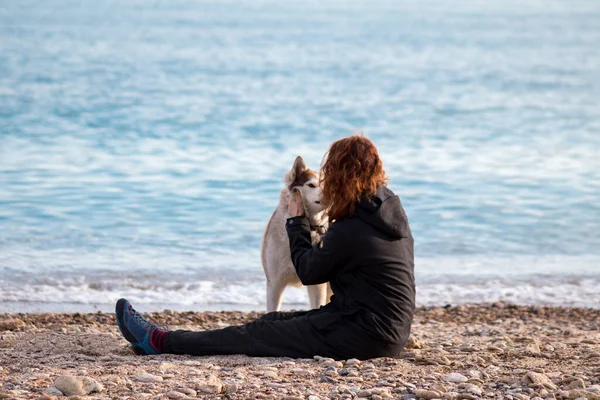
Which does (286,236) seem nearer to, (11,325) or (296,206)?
(296,206)

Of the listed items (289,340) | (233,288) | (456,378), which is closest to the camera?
(456,378)

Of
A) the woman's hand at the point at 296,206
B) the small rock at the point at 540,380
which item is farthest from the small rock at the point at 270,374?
the small rock at the point at 540,380

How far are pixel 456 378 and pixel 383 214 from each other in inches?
38.8

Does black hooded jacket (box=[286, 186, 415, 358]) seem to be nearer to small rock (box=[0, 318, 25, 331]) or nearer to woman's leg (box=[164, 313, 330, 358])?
woman's leg (box=[164, 313, 330, 358])

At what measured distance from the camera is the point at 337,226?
4770mm

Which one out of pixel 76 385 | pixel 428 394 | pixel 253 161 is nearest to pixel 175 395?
pixel 76 385

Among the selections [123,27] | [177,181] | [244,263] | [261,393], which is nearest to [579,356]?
[261,393]

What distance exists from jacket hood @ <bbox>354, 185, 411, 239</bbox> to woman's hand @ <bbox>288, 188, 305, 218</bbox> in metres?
0.55

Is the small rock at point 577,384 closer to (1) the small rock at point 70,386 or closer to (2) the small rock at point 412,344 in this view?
(2) the small rock at point 412,344

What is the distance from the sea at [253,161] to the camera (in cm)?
920

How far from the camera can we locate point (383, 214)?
15.5 feet

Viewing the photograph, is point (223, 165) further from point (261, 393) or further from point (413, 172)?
point (261, 393)

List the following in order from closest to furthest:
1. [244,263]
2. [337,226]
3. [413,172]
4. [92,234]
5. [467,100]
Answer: [337,226] → [244,263] → [92,234] → [413,172] → [467,100]

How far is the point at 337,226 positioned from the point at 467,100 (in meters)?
22.6
